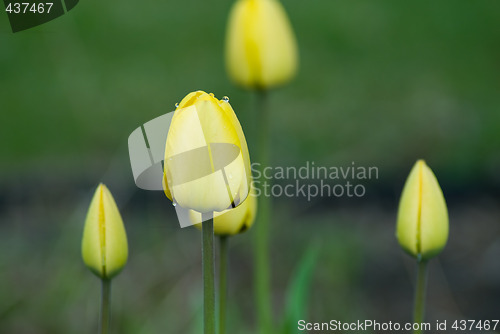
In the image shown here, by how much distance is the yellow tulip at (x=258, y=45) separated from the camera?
126 centimetres

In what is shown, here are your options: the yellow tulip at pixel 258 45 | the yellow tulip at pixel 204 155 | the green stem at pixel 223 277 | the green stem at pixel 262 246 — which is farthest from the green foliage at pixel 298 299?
the yellow tulip at pixel 204 155

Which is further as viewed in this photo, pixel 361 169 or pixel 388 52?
pixel 388 52

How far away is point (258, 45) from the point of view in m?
1.26

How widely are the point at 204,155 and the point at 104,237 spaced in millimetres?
194

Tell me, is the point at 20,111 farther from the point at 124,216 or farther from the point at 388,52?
the point at 388,52

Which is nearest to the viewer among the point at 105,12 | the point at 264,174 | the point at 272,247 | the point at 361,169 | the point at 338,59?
the point at 264,174

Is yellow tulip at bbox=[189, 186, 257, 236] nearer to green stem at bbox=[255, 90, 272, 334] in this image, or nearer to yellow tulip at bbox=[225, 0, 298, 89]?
green stem at bbox=[255, 90, 272, 334]

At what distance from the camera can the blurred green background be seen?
5.29 ft

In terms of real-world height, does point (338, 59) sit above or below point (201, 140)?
above

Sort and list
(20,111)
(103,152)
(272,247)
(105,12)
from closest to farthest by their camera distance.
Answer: (272,247) → (103,152) → (20,111) → (105,12)

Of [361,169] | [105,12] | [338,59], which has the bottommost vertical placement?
[361,169]

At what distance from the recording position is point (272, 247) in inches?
73.9

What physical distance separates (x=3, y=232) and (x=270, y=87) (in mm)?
963

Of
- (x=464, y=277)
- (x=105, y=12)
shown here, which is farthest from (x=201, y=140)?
(x=105, y=12)
